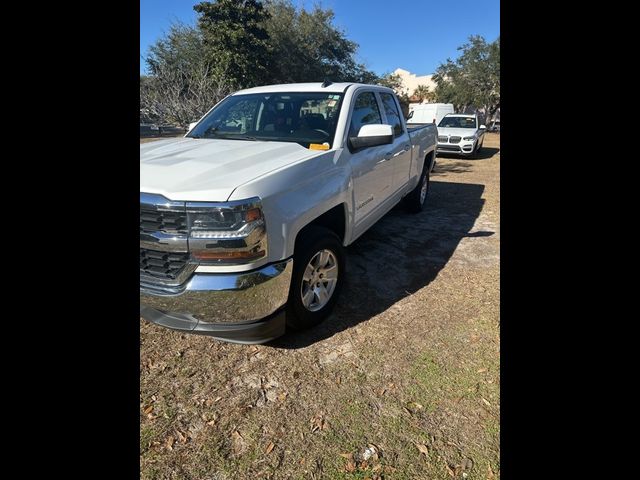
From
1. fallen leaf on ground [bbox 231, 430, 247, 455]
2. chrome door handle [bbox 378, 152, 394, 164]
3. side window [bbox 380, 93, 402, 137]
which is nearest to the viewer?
fallen leaf on ground [bbox 231, 430, 247, 455]

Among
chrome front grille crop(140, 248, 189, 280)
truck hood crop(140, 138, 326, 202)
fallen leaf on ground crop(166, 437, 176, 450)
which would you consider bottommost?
fallen leaf on ground crop(166, 437, 176, 450)

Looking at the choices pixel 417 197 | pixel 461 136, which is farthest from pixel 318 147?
pixel 461 136

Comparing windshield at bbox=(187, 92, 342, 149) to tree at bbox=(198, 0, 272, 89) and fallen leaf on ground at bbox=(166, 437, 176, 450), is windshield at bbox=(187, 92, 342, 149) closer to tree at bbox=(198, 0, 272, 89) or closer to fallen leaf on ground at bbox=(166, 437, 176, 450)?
fallen leaf on ground at bbox=(166, 437, 176, 450)

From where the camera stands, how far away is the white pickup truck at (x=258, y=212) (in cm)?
226

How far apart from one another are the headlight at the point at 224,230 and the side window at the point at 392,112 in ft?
9.94

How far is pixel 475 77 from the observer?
115 ft

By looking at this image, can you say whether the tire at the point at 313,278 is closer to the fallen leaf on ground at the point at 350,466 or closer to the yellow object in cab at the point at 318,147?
the yellow object in cab at the point at 318,147

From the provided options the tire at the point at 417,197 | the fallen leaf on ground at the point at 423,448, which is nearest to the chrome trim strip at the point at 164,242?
the fallen leaf on ground at the point at 423,448

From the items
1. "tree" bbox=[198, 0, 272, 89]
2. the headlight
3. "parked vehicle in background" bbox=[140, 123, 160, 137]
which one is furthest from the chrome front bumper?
"tree" bbox=[198, 0, 272, 89]

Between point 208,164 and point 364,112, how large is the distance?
2.00 meters

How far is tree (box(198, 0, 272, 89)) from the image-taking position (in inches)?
796
